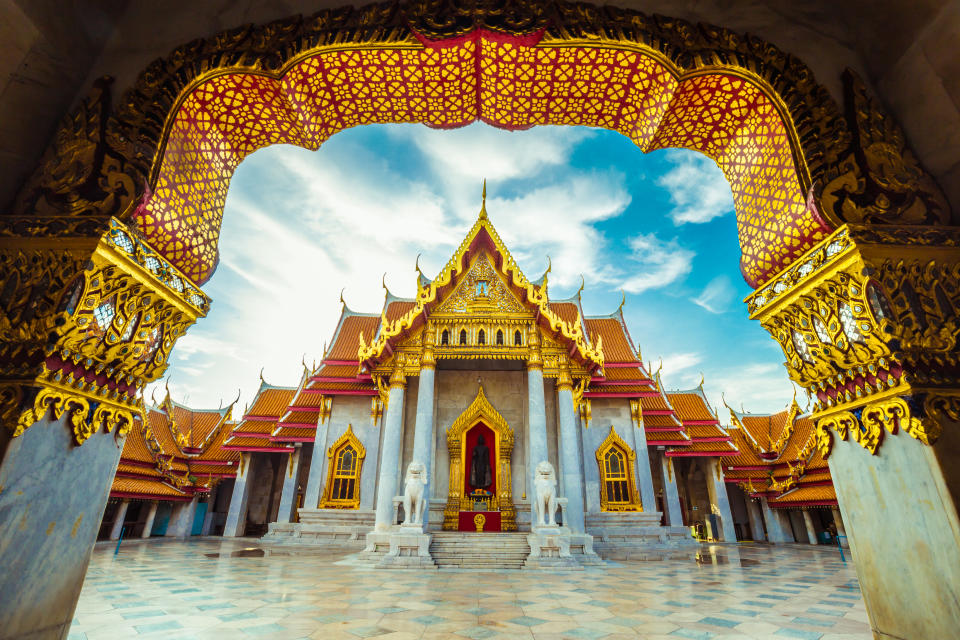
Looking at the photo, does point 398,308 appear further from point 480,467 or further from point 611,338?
point 611,338

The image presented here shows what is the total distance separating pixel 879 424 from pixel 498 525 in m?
10.3

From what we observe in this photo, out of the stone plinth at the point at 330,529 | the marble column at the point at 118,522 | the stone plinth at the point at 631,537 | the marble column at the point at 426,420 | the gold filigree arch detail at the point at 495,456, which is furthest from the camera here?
the marble column at the point at 118,522

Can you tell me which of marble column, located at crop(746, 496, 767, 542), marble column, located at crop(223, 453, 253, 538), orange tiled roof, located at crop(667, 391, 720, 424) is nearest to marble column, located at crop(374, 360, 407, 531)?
marble column, located at crop(223, 453, 253, 538)

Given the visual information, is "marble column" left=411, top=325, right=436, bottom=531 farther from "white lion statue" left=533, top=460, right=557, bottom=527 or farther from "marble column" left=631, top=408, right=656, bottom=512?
"marble column" left=631, top=408, right=656, bottom=512

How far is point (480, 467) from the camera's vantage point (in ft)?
40.4

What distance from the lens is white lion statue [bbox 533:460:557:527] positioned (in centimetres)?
952

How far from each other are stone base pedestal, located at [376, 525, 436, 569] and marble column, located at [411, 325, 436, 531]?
29cm

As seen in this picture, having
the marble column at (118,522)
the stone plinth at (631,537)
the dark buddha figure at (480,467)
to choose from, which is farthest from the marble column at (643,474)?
the marble column at (118,522)

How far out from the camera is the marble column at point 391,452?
10.3 meters

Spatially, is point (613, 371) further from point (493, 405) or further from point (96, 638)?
point (96, 638)

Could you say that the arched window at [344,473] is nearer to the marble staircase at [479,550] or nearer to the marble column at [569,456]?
the marble staircase at [479,550]

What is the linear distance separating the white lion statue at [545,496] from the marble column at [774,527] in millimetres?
15245

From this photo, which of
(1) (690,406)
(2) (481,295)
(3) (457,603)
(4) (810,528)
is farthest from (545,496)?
(4) (810,528)

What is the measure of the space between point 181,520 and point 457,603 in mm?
19697
